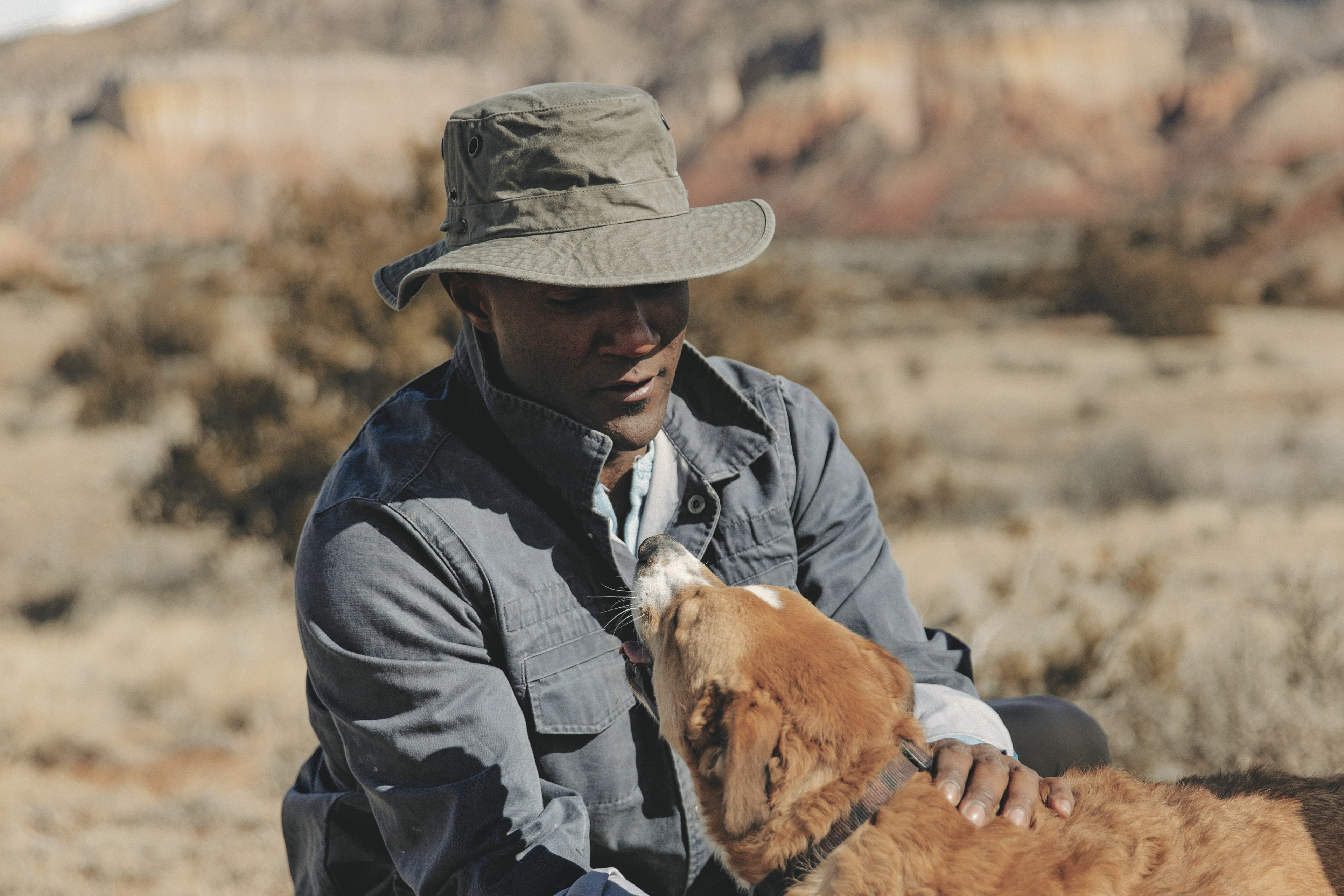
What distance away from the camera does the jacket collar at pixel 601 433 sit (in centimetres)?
267

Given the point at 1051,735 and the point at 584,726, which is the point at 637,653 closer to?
the point at 584,726

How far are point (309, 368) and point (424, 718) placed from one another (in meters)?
8.98

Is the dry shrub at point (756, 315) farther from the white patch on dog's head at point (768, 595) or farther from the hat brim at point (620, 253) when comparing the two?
the white patch on dog's head at point (768, 595)

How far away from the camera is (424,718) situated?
93.6 inches

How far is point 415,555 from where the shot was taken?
249cm

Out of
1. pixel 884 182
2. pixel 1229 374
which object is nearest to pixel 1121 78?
pixel 884 182

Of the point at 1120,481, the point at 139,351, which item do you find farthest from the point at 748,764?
the point at 139,351

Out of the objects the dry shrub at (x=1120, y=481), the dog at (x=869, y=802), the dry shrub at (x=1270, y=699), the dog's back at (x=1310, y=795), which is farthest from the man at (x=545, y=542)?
the dry shrub at (x=1120, y=481)

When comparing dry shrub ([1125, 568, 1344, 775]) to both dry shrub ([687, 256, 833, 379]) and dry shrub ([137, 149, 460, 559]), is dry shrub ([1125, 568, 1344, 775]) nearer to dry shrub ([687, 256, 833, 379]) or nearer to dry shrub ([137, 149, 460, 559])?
dry shrub ([687, 256, 833, 379])

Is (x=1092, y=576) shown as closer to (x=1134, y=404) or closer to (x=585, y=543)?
(x=585, y=543)

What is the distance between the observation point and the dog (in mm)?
2229

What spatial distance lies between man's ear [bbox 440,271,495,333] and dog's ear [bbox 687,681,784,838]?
1113mm

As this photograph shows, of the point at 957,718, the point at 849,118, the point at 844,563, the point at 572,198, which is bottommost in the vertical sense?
the point at 849,118

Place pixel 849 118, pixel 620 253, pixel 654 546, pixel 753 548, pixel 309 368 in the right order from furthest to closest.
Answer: pixel 849 118 < pixel 309 368 < pixel 753 548 < pixel 654 546 < pixel 620 253
